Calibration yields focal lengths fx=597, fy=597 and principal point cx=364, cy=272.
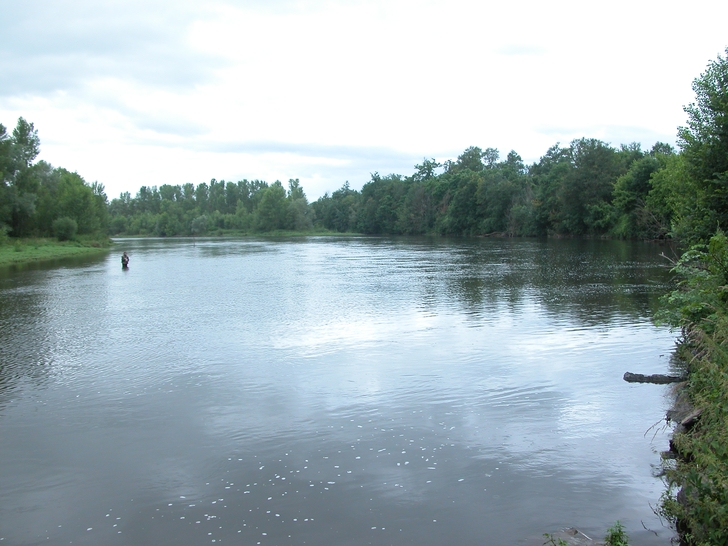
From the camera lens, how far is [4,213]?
6519 centimetres

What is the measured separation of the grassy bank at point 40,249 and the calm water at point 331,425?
36021 mm

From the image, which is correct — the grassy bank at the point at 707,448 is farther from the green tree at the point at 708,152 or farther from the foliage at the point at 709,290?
the green tree at the point at 708,152

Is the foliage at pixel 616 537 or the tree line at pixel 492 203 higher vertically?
the tree line at pixel 492 203

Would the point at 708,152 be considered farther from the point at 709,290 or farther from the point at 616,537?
the point at 616,537

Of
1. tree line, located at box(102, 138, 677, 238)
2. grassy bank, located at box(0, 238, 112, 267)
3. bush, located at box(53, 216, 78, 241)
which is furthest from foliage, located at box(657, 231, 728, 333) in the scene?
bush, located at box(53, 216, 78, 241)

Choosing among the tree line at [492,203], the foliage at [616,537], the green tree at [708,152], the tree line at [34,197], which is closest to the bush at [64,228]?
the tree line at [34,197]

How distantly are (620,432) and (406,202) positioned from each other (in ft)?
439

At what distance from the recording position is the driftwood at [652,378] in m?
12.4

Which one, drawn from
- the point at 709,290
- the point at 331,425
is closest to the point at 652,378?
the point at 709,290

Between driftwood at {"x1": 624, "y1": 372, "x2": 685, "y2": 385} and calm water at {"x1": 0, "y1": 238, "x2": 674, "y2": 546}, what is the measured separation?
1.28 feet

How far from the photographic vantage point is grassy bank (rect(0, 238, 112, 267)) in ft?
174

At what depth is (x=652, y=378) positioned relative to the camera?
40.9 ft

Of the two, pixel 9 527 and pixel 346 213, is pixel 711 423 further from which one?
pixel 346 213

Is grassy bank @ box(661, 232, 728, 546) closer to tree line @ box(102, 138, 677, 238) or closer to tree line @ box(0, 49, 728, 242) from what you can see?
tree line @ box(0, 49, 728, 242)
